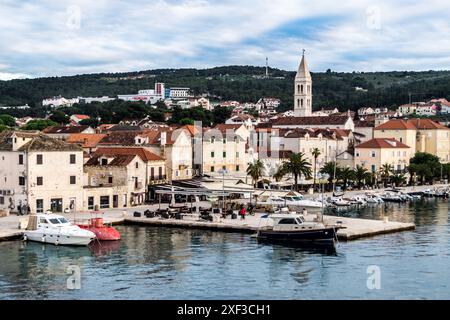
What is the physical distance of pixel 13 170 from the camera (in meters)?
54.9

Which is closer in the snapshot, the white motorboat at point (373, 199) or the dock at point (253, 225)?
the dock at point (253, 225)

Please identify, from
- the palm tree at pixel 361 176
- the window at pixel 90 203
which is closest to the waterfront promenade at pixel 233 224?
the window at pixel 90 203

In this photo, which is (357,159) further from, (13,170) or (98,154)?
(13,170)

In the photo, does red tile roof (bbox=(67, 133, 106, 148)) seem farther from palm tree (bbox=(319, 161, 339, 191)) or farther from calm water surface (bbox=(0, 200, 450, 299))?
calm water surface (bbox=(0, 200, 450, 299))

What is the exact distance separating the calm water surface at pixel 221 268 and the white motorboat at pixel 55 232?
32.2 inches

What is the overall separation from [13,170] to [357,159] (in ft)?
184

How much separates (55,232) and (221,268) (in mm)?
12481

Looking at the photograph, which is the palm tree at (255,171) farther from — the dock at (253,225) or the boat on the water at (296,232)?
the boat on the water at (296,232)

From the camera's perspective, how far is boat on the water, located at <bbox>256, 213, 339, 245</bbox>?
44.6 metres

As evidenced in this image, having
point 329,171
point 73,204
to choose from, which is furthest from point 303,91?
point 73,204

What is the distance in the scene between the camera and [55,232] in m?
44.2

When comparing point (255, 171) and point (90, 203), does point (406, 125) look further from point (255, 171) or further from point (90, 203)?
point (90, 203)

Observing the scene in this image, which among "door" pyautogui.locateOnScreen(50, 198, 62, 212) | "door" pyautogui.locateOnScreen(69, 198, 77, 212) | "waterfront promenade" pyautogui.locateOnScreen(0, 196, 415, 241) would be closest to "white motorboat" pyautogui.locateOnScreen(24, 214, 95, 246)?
"waterfront promenade" pyautogui.locateOnScreen(0, 196, 415, 241)

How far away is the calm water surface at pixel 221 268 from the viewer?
103 feet
